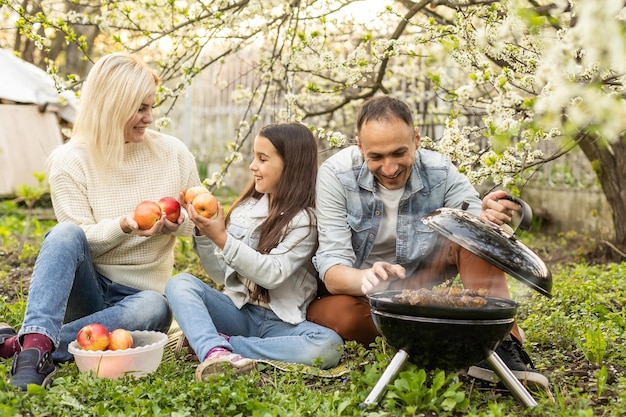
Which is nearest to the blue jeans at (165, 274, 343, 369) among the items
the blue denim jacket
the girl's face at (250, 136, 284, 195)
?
the blue denim jacket

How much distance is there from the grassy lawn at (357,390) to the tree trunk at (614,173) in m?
2.59

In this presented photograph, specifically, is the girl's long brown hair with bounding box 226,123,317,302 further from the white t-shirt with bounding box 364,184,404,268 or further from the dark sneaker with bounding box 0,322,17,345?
the dark sneaker with bounding box 0,322,17,345

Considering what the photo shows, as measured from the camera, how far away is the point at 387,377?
8.51ft

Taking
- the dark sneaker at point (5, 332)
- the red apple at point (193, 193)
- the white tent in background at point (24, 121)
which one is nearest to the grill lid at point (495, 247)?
the red apple at point (193, 193)

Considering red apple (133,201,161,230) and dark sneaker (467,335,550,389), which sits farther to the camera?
red apple (133,201,161,230)

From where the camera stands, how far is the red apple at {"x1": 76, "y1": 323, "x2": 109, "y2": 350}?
304cm

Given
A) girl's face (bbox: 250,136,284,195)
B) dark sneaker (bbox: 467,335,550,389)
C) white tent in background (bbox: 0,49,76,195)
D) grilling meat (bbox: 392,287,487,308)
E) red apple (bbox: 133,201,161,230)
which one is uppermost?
girl's face (bbox: 250,136,284,195)

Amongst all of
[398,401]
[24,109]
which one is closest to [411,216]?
[398,401]

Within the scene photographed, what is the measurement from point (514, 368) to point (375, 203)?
3.01ft

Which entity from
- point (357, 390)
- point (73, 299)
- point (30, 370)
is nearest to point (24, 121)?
point (73, 299)

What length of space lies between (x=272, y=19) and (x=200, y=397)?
10.1 feet

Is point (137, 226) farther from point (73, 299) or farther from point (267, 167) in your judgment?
point (267, 167)

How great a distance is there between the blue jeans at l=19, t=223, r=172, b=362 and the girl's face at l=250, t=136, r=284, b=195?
699mm

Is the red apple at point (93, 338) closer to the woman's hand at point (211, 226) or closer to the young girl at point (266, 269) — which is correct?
the young girl at point (266, 269)
